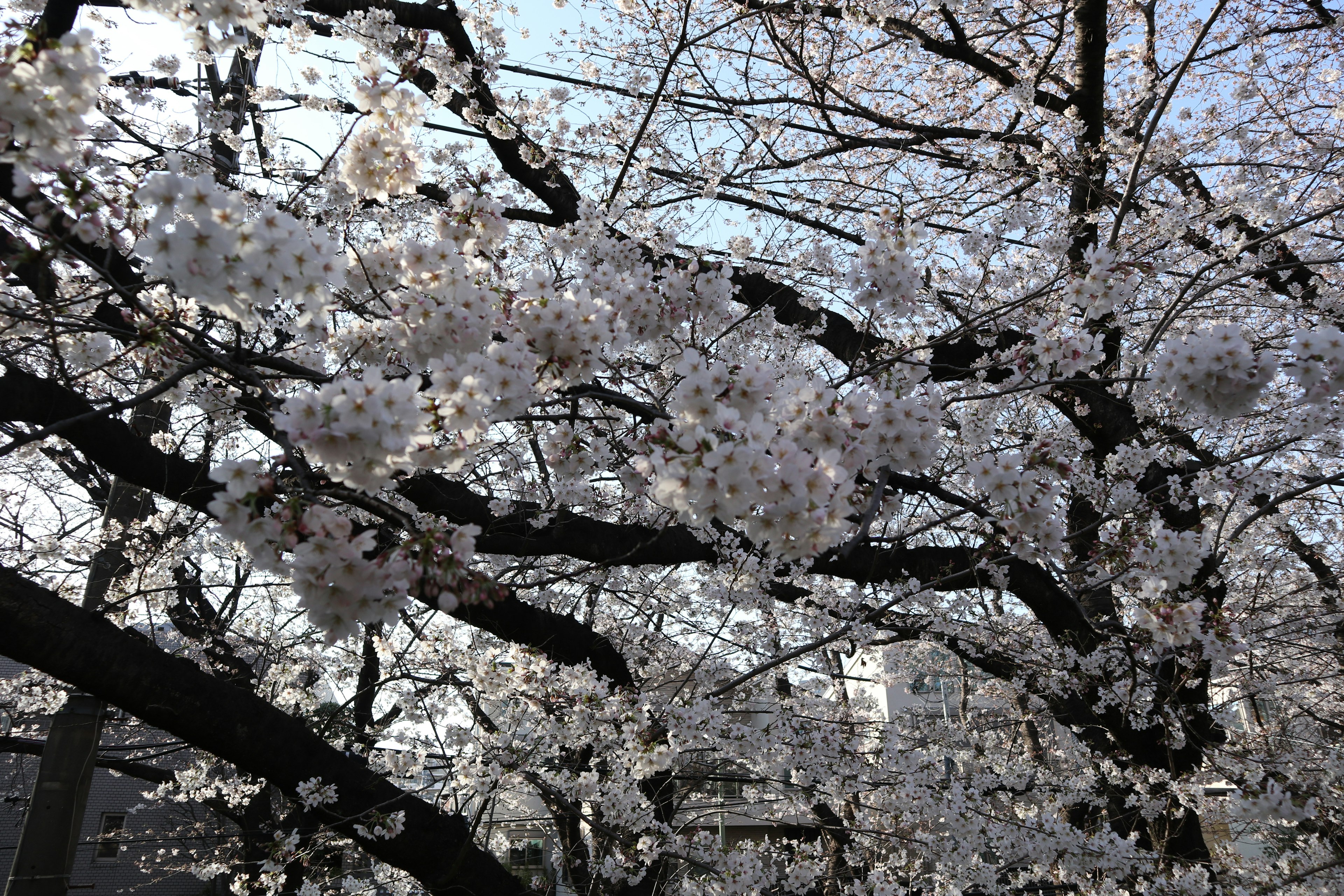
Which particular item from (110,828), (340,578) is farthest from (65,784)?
(110,828)

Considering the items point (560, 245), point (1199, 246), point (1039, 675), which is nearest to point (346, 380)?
point (560, 245)

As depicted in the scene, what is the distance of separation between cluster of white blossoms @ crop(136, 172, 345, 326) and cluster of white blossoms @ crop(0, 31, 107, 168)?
0.21 meters

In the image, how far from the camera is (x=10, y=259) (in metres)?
1.82

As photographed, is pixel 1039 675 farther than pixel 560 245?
Yes

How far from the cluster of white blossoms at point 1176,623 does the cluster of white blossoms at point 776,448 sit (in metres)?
1.49

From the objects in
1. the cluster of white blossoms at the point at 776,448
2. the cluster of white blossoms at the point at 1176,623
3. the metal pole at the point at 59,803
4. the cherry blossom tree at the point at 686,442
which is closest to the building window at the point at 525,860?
the cherry blossom tree at the point at 686,442

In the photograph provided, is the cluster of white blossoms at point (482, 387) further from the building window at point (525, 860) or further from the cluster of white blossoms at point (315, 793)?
the building window at point (525, 860)

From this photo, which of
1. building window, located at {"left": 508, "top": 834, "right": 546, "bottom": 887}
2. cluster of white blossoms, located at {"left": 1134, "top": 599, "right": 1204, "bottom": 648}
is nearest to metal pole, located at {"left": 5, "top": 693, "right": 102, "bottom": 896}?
building window, located at {"left": 508, "top": 834, "right": 546, "bottom": 887}

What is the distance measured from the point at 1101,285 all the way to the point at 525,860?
927 cm

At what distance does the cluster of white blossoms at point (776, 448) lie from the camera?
5.32 feet

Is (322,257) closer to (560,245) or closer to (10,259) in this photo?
(10,259)

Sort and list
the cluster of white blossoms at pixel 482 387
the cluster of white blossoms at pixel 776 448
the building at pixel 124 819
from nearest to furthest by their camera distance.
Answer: the cluster of white blossoms at pixel 776 448
the cluster of white blossoms at pixel 482 387
the building at pixel 124 819

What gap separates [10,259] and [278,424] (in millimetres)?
983

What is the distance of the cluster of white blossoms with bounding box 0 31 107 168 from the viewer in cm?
158
